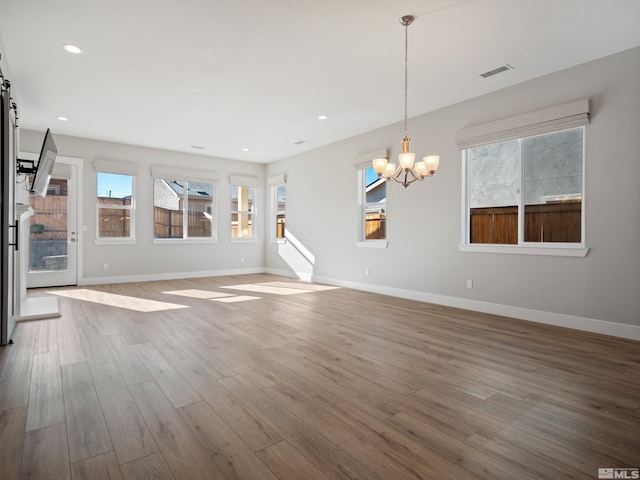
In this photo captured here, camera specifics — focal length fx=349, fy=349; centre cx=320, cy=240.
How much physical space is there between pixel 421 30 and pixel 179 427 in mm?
3661

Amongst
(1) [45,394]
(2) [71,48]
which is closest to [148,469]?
(1) [45,394]

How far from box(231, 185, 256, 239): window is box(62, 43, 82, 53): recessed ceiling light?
17.2 ft

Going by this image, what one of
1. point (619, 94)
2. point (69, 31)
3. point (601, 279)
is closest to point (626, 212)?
point (601, 279)

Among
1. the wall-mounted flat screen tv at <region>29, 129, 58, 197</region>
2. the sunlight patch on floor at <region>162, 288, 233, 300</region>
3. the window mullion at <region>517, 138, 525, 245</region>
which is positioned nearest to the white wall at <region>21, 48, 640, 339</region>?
the window mullion at <region>517, 138, 525, 245</region>

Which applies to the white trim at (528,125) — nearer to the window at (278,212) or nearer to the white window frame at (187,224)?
the window at (278,212)

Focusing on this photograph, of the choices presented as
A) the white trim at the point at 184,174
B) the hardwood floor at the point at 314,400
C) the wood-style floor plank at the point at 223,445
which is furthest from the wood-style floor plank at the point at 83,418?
the white trim at the point at 184,174

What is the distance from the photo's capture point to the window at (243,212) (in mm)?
8953


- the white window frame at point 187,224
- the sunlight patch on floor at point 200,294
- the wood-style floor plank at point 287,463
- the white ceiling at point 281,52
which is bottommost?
the wood-style floor plank at point 287,463

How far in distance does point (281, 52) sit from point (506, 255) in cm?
365

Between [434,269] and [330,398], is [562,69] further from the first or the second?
[330,398]

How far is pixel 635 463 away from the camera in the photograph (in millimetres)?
1624

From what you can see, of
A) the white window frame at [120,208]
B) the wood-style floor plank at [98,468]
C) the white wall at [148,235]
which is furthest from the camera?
the white window frame at [120,208]

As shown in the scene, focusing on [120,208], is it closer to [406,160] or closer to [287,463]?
[406,160]

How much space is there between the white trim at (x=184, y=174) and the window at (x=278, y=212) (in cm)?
150
